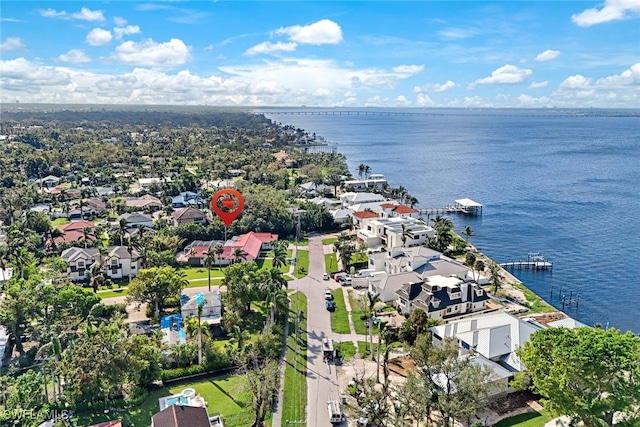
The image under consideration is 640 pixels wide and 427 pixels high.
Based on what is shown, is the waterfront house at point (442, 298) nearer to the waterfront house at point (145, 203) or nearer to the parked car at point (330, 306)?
the parked car at point (330, 306)

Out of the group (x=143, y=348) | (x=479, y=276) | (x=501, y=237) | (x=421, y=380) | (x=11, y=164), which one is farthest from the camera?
(x=11, y=164)

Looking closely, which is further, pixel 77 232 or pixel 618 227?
pixel 618 227

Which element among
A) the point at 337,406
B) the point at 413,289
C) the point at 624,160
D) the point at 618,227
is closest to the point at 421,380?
the point at 337,406

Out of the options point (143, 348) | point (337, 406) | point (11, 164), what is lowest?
point (337, 406)

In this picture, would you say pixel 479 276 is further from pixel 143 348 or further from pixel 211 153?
pixel 211 153

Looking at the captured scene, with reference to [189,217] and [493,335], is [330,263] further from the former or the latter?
[189,217]

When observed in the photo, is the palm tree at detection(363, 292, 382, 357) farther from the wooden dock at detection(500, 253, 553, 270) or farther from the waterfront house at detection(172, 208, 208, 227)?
the waterfront house at detection(172, 208, 208, 227)
